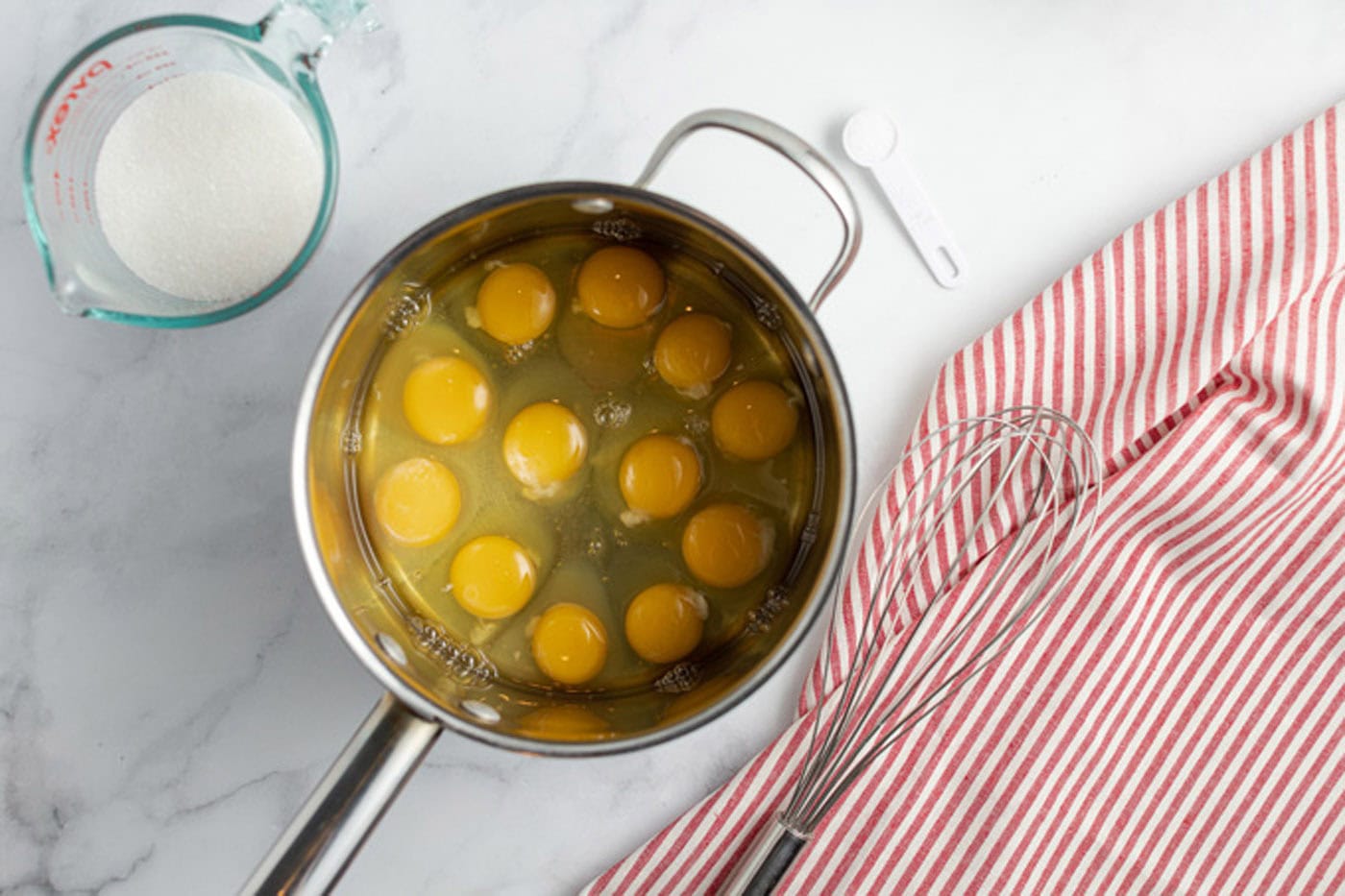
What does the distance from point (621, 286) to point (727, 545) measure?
6.7 inches

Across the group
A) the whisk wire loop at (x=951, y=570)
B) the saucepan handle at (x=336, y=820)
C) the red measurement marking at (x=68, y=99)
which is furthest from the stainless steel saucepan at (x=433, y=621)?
the red measurement marking at (x=68, y=99)

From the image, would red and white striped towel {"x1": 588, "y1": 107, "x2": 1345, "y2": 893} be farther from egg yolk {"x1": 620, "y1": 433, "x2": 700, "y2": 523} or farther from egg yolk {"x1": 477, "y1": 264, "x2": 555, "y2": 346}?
egg yolk {"x1": 477, "y1": 264, "x2": 555, "y2": 346}

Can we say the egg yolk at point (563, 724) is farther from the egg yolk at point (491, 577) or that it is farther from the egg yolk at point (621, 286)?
the egg yolk at point (621, 286)

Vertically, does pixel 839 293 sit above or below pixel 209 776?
above

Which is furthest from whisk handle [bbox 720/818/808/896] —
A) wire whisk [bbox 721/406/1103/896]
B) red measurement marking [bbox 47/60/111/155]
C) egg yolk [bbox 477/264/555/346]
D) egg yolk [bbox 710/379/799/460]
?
red measurement marking [bbox 47/60/111/155]

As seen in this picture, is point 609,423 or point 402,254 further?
point 609,423

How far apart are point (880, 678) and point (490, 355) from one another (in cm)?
33

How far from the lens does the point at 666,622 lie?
2.33 ft

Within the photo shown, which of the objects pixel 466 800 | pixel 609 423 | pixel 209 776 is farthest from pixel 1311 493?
pixel 209 776

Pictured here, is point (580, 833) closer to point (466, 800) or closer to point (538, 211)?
point (466, 800)

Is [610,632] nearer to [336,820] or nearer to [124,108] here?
[336,820]

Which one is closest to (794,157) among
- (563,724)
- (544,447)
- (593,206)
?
(593,206)

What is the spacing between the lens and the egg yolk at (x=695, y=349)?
0.71 meters

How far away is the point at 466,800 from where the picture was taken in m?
0.78
